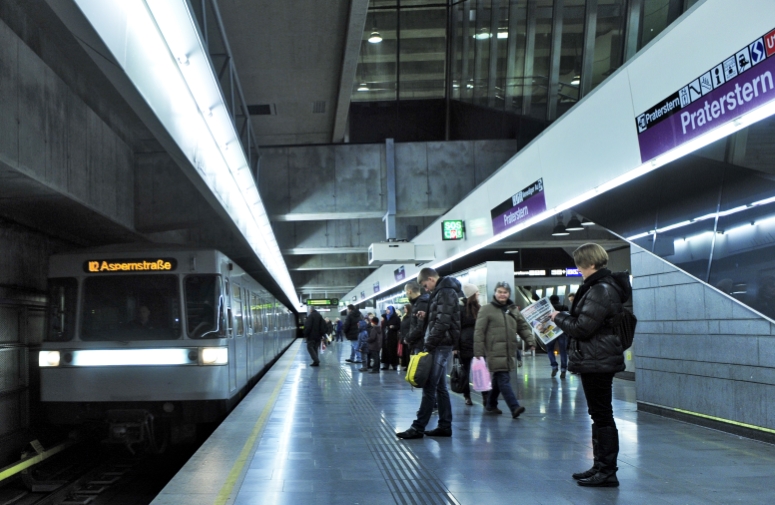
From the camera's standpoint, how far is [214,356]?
9898mm

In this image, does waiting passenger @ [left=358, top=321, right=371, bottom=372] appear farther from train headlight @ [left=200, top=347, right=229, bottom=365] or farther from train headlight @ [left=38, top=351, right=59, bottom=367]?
train headlight @ [left=38, top=351, right=59, bottom=367]

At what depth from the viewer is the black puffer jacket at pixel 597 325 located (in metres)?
5.68

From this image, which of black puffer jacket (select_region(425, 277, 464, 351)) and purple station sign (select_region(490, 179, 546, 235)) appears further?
purple station sign (select_region(490, 179, 546, 235))

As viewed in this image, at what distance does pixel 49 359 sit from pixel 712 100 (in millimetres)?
8186

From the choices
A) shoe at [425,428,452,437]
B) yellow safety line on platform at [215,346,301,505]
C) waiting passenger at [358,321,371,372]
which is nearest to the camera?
yellow safety line on platform at [215,346,301,505]

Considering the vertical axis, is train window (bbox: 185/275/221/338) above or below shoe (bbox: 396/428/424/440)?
above

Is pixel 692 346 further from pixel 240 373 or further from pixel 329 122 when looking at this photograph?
pixel 329 122

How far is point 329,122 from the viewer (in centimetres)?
2075

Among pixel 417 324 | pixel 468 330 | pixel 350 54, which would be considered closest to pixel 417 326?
pixel 417 324

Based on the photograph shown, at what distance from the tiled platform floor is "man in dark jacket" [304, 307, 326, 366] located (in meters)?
11.4

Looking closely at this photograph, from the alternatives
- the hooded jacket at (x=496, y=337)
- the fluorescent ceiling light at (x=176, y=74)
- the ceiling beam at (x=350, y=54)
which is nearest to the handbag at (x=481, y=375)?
the hooded jacket at (x=496, y=337)

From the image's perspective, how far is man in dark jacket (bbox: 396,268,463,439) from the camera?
313 inches

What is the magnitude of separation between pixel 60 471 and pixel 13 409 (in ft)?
4.20

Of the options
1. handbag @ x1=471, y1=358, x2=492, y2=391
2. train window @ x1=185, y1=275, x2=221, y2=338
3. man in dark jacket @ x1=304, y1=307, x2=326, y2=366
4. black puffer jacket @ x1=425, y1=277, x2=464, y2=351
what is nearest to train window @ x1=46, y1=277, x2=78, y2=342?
train window @ x1=185, y1=275, x2=221, y2=338
